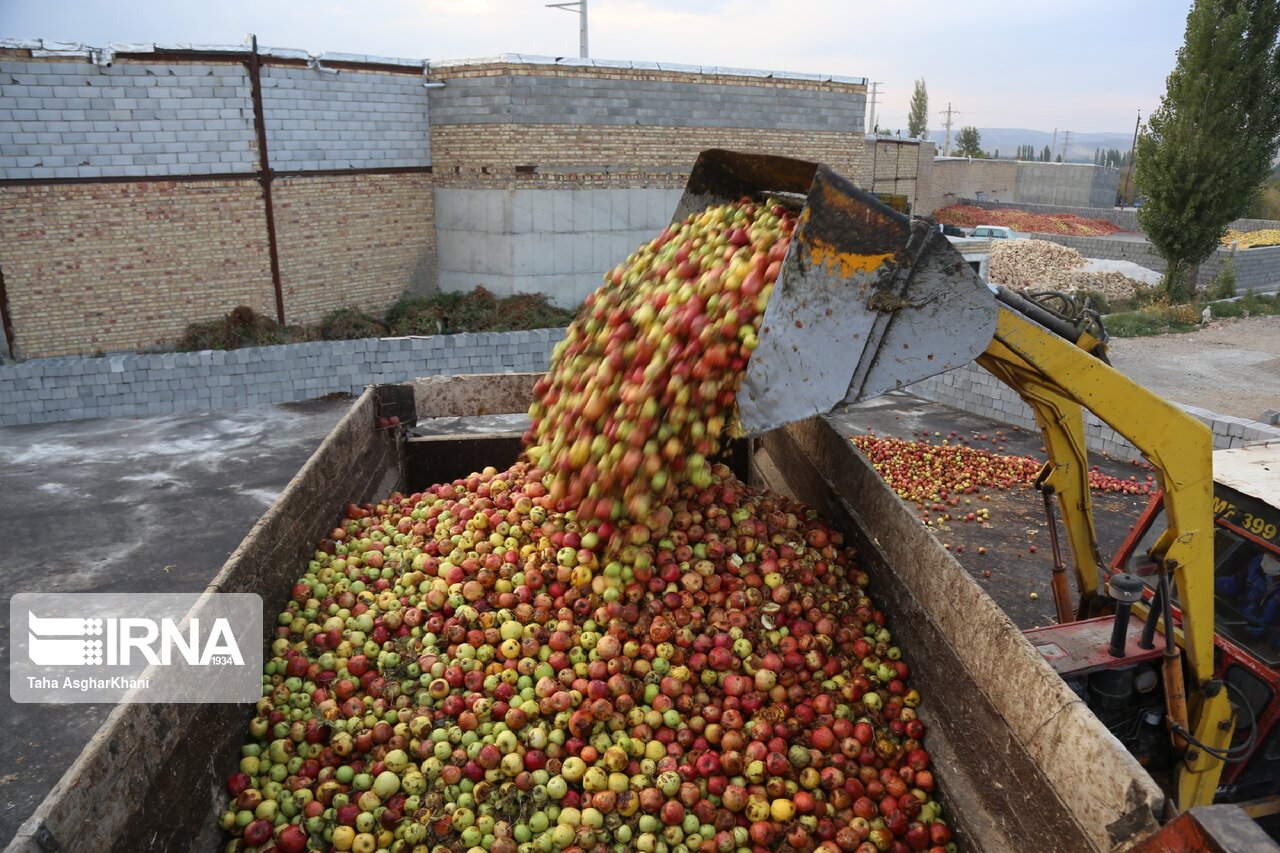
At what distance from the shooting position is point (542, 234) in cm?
1902

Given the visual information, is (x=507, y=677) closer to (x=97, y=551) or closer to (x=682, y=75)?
(x=97, y=551)

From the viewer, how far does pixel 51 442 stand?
41.7 ft

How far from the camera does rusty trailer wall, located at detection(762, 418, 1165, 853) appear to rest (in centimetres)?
287

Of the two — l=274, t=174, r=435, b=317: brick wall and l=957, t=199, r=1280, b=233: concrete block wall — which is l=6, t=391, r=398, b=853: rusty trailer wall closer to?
l=274, t=174, r=435, b=317: brick wall

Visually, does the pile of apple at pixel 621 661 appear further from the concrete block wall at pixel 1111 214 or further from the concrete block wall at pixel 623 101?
the concrete block wall at pixel 1111 214

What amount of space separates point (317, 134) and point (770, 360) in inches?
667

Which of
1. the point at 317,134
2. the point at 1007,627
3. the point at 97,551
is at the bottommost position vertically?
the point at 97,551

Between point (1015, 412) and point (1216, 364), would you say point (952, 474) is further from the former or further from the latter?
point (1216, 364)

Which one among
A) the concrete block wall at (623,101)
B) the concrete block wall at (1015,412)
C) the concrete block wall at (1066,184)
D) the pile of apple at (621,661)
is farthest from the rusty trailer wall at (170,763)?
the concrete block wall at (1066,184)

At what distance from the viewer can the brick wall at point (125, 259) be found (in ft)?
50.6

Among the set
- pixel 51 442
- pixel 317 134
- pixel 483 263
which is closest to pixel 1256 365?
pixel 483 263

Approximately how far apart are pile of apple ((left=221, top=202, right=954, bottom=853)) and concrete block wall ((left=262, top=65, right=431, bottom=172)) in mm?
14736

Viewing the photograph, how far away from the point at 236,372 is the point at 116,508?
394 cm

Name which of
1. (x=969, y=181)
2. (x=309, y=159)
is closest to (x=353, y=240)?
(x=309, y=159)
